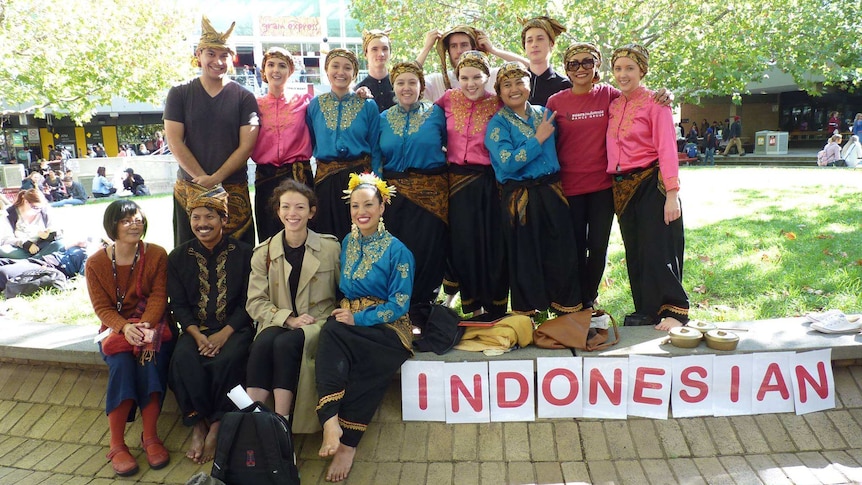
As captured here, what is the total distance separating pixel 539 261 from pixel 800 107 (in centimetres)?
2941

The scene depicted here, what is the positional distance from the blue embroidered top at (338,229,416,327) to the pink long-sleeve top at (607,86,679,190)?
1429 millimetres

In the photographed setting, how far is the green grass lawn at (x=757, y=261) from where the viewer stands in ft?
15.2

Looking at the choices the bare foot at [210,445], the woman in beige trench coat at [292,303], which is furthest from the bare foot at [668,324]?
the bare foot at [210,445]

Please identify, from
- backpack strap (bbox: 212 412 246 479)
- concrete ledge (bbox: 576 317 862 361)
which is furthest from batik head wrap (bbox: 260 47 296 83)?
concrete ledge (bbox: 576 317 862 361)

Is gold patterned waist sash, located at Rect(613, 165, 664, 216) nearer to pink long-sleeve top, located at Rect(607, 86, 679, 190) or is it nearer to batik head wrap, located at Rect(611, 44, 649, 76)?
pink long-sleeve top, located at Rect(607, 86, 679, 190)

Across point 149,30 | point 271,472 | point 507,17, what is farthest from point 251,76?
point 271,472

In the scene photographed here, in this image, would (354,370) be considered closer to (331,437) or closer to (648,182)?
(331,437)

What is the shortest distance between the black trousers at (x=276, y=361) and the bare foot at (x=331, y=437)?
31cm

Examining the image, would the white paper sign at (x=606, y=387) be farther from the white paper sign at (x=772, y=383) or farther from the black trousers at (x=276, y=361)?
the black trousers at (x=276, y=361)

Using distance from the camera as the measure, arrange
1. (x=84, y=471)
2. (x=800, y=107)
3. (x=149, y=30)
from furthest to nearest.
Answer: (x=800, y=107) < (x=149, y=30) < (x=84, y=471)

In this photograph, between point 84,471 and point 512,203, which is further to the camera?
point 512,203

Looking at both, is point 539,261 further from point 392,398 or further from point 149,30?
point 149,30

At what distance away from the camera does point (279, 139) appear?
13.2ft

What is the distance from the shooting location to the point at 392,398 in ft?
11.1
